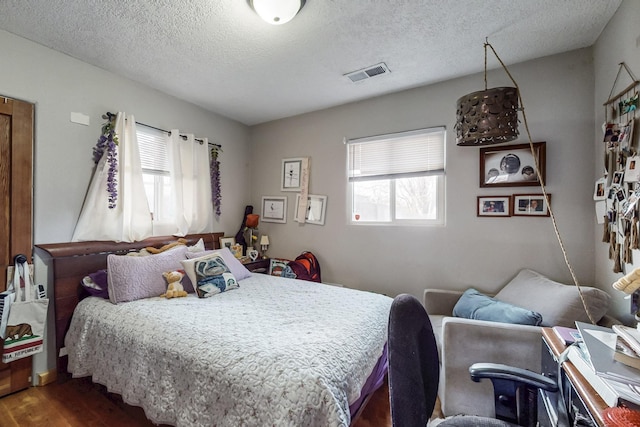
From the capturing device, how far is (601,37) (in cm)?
188

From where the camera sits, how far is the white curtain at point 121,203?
88.7 inches

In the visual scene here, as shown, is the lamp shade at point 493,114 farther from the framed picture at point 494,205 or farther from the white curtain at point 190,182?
the white curtain at point 190,182

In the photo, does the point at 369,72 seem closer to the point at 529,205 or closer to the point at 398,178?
the point at 398,178

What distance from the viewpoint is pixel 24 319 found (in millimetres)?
1839

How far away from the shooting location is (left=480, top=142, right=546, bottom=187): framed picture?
2.18 meters

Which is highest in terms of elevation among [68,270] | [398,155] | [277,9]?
[277,9]

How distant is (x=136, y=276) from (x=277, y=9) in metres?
2.13

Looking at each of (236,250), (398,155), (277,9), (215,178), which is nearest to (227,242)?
(236,250)

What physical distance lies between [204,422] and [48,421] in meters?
1.25

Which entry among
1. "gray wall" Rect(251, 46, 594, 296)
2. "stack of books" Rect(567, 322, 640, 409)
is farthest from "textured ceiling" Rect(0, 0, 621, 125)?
"stack of books" Rect(567, 322, 640, 409)

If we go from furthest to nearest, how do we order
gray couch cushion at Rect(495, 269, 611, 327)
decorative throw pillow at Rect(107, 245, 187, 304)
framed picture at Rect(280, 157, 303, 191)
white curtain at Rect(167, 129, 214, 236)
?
framed picture at Rect(280, 157, 303, 191)
white curtain at Rect(167, 129, 214, 236)
decorative throw pillow at Rect(107, 245, 187, 304)
gray couch cushion at Rect(495, 269, 611, 327)

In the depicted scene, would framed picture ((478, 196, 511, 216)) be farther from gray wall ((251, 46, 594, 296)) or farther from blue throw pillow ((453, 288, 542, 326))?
blue throw pillow ((453, 288, 542, 326))

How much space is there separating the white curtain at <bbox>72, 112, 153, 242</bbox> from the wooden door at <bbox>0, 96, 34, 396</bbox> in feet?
1.04

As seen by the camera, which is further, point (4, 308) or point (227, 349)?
point (4, 308)
